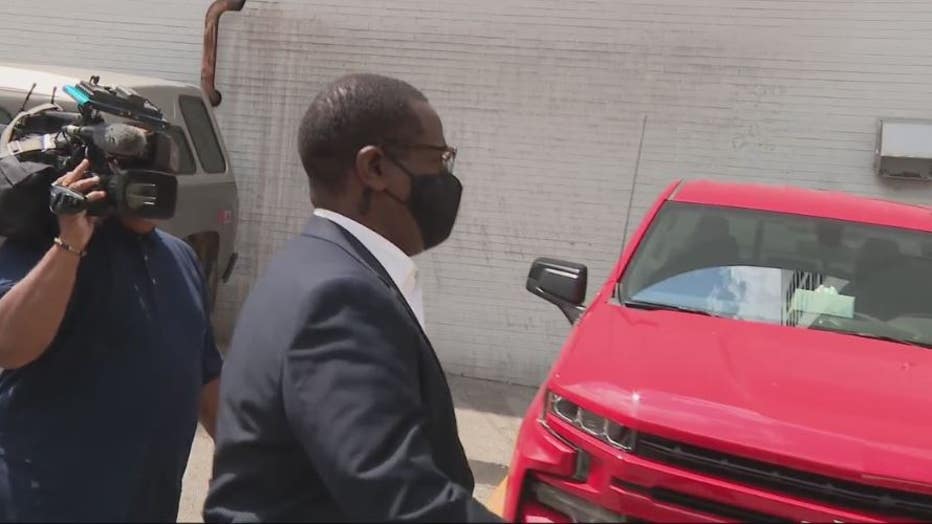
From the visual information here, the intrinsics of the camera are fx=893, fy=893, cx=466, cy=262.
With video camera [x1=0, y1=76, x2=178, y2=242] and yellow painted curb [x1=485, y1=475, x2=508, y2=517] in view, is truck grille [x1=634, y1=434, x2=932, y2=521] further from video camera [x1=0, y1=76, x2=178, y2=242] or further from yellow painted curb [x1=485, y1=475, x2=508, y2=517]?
yellow painted curb [x1=485, y1=475, x2=508, y2=517]

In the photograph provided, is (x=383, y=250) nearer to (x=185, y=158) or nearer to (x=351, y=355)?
(x=351, y=355)

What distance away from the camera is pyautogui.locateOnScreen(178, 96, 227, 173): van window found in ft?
20.8

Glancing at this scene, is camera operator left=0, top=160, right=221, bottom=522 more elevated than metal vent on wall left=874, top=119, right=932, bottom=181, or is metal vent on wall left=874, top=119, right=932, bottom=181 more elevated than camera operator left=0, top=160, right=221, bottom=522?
metal vent on wall left=874, top=119, right=932, bottom=181

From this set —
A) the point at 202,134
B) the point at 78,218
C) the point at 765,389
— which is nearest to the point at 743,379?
the point at 765,389

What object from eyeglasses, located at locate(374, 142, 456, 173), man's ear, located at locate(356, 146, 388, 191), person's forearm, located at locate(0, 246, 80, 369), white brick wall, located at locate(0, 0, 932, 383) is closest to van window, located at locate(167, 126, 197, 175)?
white brick wall, located at locate(0, 0, 932, 383)

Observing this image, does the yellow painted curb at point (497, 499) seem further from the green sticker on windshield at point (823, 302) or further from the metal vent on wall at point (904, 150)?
the metal vent on wall at point (904, 150)

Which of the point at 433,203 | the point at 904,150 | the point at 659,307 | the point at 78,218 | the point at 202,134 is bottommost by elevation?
the point at 659,307

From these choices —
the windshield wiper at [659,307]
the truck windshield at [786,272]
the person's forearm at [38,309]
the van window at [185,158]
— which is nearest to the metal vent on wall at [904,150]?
→ the truck windshield at [786,272]

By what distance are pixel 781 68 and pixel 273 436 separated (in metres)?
6.01

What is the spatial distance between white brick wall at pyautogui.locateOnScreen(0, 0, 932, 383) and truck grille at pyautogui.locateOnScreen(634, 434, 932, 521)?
4347mm

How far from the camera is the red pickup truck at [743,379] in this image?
252cm

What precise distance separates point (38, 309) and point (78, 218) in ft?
0.69

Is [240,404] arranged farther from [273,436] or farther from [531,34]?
[531,34]

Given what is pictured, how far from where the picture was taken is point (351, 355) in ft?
4.19
